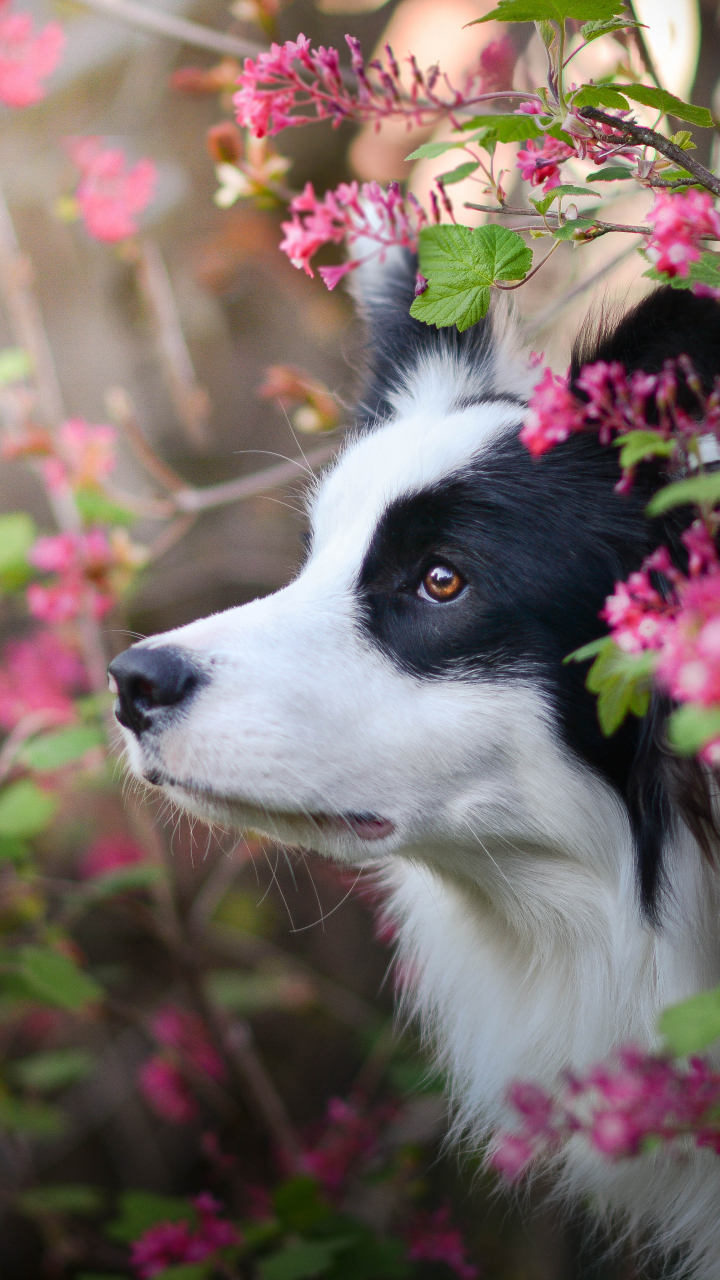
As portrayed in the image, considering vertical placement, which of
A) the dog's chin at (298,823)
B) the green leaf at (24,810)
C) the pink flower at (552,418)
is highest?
the pink flower at (552,418)

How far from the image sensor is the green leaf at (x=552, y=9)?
0.75m

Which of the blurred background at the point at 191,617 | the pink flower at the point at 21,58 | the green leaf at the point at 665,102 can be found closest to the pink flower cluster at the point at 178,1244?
the blurred background at the point at 191,617

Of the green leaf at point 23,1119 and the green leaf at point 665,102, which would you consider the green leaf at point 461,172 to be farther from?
the green leaf at point 23,1119

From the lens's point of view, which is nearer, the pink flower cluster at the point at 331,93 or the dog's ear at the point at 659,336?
the pink flower cluster at the point at 331,93

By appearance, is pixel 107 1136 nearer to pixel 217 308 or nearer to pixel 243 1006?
pixel 243 1006

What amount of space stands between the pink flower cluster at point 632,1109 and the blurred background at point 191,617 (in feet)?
5.18

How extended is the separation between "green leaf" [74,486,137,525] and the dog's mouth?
0.83 metres

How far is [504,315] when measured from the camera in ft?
5.24

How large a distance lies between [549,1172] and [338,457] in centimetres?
130

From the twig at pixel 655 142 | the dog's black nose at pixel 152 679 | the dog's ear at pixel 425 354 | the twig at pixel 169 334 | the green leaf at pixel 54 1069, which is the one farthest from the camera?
the twig at pixel 169 334

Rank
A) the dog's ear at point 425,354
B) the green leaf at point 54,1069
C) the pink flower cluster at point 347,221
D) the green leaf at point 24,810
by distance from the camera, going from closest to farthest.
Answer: the pink flower cluster at point 347,221 → the dog's ear at point 425,354 → the green leaf at point 24,810 → the green leaf at point 54,1069

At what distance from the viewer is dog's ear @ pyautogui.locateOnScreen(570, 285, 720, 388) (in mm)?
995

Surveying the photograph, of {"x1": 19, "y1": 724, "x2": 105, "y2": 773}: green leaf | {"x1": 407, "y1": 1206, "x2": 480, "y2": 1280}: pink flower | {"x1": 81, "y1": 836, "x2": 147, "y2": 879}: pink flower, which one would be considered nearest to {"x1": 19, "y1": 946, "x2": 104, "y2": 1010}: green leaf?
{"x1": 19, "y1": 724, "x2": 105, "y2": 773}: green leaf

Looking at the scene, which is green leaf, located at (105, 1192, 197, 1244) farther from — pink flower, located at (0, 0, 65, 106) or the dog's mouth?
pink flower, located at (0, 0, 65, 106)
